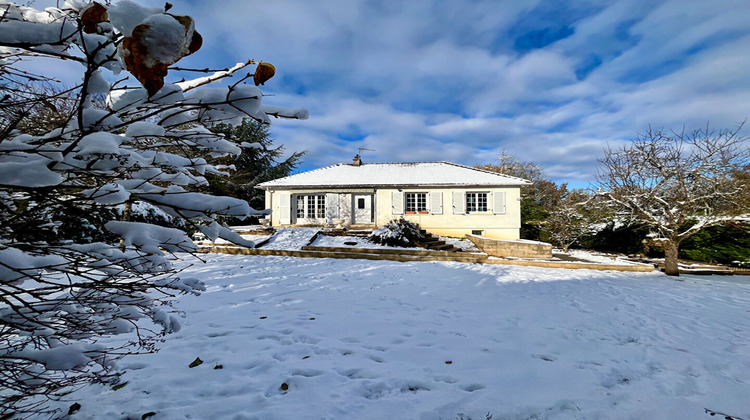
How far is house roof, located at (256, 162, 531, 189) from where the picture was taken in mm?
15062

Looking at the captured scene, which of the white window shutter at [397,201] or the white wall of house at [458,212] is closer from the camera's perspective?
the white wall of house at [458,212]

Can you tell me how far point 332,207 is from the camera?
52.5 feet

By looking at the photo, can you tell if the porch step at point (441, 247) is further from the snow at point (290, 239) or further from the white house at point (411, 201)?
the snow at point (290, 239)

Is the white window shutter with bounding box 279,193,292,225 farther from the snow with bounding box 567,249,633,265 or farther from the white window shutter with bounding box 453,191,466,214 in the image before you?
the snow with bounding box 567,249,633,265

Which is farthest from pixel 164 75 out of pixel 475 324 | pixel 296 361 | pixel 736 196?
pixel 736 196

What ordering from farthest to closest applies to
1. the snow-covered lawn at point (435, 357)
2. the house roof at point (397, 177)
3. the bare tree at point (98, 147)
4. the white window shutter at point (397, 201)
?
the white window shutter at point (397, 201), the house roof at point (397, 177), the snow-covered lawn at point (435, 357), the bare tree at point (98, 147)

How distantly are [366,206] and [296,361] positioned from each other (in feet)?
44.1

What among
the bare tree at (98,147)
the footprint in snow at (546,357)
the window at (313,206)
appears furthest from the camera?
the window at (313,206)

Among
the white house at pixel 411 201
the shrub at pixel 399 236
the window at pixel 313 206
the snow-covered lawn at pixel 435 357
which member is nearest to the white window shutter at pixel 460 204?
the white house at pixel 411 201

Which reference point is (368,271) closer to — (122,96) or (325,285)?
(325,285)

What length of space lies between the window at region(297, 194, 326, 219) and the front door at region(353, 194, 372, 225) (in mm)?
→ 1869

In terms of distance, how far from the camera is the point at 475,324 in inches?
154

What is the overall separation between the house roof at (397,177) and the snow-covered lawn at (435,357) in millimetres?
9818

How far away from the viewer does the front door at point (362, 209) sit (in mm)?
16031
